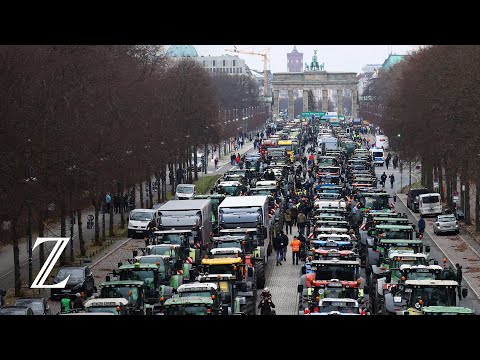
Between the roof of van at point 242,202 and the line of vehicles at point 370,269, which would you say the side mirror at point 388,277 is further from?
the roof of van at point 242,202

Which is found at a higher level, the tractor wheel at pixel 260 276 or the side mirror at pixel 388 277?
the side mirror at pixel 388 277

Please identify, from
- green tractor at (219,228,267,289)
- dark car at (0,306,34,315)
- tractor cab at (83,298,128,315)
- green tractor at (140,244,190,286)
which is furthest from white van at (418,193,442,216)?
tractor cab at (83,298,128,315)

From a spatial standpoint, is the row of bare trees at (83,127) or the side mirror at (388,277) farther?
the row of bare trees at (83,127)

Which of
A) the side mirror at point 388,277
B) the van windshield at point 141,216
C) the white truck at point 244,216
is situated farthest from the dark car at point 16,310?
the van windshield at point 141,216

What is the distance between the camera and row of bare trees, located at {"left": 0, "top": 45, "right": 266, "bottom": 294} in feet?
140

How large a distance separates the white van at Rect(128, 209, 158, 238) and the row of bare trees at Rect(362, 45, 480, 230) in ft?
A: 44.7

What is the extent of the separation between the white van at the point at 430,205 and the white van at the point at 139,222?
14043 millimetres

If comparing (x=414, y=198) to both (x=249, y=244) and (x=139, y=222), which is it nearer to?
(x=139, y=222)

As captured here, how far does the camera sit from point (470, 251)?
5134 cm

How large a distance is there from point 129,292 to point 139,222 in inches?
1067

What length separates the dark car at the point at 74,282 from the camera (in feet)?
126

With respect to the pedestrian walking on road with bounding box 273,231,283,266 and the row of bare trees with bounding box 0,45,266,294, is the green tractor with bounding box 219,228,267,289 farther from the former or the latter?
the row of bare trees with bounding box 0,45,266,294
